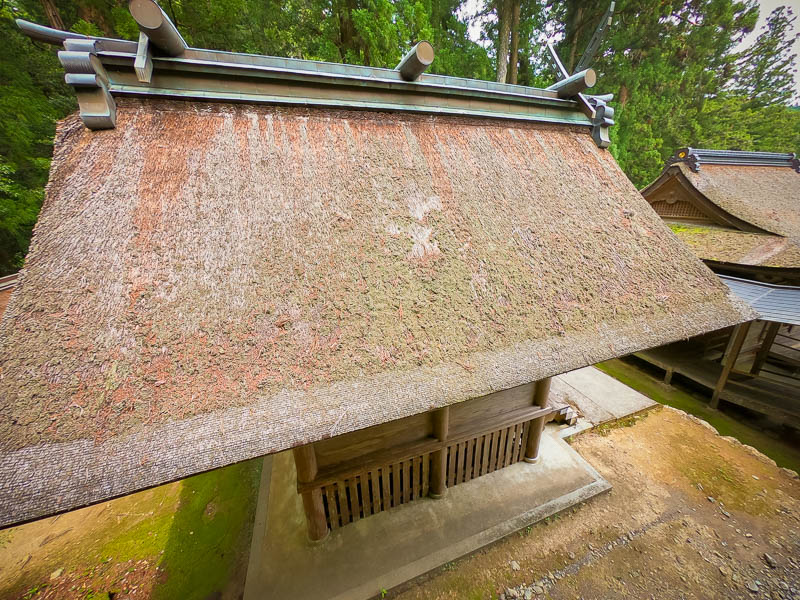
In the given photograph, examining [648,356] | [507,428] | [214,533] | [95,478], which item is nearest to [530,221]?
[507,428]

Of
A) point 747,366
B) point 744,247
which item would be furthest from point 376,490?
point 744,247

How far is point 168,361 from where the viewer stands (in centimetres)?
142

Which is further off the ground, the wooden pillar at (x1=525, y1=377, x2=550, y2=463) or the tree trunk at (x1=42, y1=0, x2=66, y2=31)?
the tree trunk at (x1=42, y1=0, x2=66, y2=31)

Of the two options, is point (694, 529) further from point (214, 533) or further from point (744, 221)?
point (744, 221)

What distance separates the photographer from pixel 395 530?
2.88 metres

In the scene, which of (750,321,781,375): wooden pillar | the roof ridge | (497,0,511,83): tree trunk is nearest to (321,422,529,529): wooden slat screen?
(750,321,781,375): wooden pillar

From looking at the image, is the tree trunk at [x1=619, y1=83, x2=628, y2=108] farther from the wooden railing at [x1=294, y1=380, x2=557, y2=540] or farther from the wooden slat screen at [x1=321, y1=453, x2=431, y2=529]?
the wooden slat screen at [x1=321, y1=453, x2=431, y2=529]

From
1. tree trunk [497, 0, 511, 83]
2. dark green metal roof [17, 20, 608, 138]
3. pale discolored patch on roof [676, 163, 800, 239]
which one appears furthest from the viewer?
tree trunk [497, 0, 511, 83]

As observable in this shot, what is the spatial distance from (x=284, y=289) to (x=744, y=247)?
8.89 m

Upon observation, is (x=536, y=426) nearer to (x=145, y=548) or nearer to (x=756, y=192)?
(x=145, y=548)

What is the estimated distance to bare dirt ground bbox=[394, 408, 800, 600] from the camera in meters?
2.51

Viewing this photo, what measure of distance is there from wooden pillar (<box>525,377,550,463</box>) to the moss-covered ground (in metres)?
3.42

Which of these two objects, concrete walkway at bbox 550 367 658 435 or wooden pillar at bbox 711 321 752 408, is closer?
concrete walkway at bbox 550 367 658 435

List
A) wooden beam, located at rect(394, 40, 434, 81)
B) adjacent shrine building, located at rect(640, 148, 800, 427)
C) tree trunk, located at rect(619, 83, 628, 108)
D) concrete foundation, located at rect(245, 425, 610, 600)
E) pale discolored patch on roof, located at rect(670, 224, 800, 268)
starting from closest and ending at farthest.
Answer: wooden beam, located at rect(394, 40, 434, 81) < concrete foundation, located at rect(245, 425, 610, 600) < adjacent shrine building, located at rect(640, 148, 800, 427) < pale discolored patch on roof, located at rect(670, 224, 800, 268) < tree trunk, located at rect(619, 83, 628, 108)
